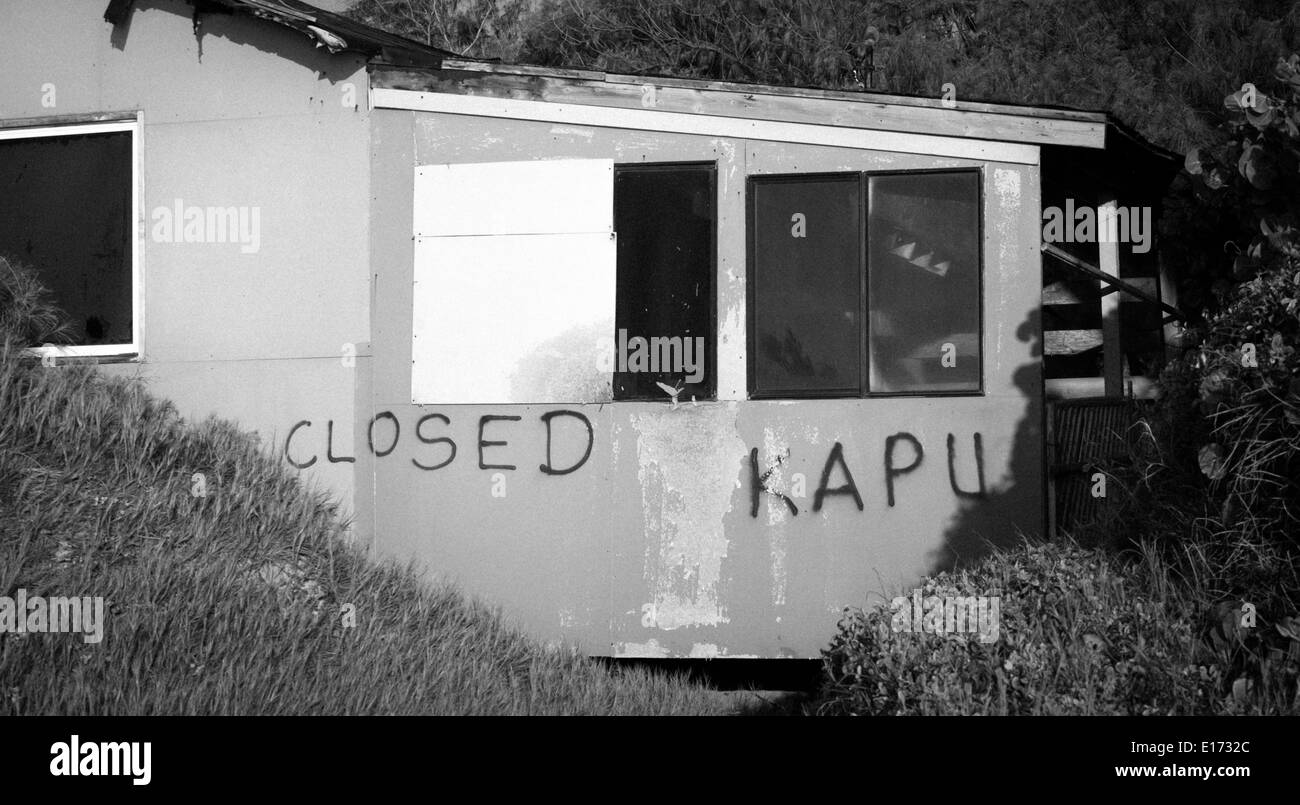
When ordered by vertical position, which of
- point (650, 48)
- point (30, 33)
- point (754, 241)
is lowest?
point (754, 241)

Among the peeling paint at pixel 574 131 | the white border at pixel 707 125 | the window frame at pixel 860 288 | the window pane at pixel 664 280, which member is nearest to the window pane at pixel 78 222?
the white border at pixel 707 125

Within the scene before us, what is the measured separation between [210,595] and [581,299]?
2790 mm

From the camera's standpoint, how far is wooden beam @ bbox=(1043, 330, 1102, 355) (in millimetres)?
9211

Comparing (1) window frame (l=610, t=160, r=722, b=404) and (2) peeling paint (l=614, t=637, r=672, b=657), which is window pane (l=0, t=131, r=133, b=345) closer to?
(1) window frame (l=610, t=160, r=722, b=404)

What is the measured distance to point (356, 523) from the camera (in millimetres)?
7102

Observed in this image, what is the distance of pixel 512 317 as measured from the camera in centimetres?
715

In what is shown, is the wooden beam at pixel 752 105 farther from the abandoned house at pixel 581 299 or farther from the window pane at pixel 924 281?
the window pane at pixel 924 281

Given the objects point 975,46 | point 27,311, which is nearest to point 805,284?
point 27,311

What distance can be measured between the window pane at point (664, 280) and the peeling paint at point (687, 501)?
0.20m

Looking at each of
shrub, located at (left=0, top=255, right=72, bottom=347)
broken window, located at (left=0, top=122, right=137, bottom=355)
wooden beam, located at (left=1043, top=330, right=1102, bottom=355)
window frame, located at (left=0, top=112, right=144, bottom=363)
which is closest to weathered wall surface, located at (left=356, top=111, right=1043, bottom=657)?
window frame, located at (left=0, top=112, right=144, bottom=363)

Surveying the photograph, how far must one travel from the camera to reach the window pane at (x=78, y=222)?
24.7ft

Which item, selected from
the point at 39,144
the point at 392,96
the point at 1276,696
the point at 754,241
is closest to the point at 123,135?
the point at 39,144
